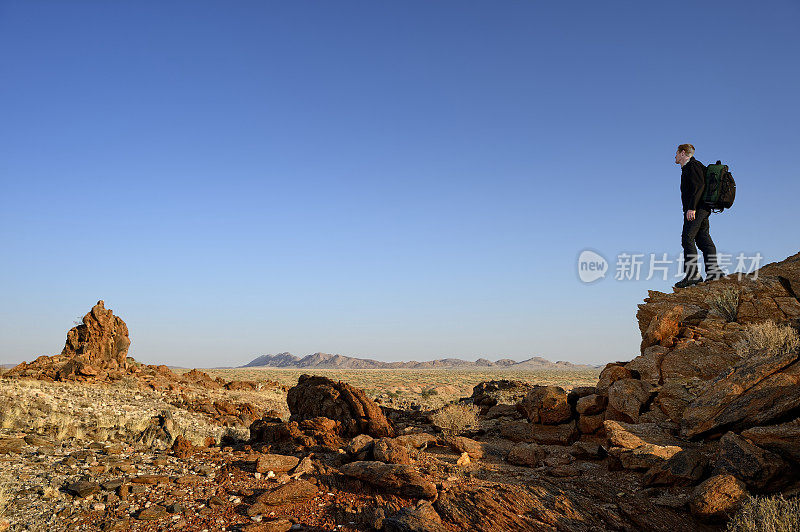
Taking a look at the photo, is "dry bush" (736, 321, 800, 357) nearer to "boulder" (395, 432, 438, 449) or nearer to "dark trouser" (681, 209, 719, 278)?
"dark trouser" (681, 209, 719, 278)

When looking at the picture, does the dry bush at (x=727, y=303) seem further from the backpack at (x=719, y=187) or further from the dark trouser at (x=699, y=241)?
the backpack at (x=719, y=187)

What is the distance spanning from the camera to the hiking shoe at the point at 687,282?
12.9 meters

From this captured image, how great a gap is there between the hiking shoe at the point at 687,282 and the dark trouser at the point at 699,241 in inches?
10.8

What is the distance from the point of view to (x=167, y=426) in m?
11.6

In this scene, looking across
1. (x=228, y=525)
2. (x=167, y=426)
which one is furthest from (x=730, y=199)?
(x=167, y=426)

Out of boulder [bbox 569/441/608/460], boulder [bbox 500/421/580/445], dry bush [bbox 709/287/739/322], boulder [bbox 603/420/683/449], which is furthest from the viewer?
dry bush [bbox 709/287/739/322]

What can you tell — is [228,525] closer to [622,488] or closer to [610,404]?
[622,488]

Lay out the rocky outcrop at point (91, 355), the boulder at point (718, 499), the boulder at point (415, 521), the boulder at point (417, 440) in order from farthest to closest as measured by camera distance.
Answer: the rocky outcrop at point (91, 355) < the boulder at point (417, 440) < the boulder at point (718, 499) < the boulder at point (415, 521)

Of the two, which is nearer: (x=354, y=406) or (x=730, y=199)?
(x=730, y=199)

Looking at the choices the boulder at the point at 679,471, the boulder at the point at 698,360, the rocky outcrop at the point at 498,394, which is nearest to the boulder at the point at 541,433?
the boulder at the point at 698,360

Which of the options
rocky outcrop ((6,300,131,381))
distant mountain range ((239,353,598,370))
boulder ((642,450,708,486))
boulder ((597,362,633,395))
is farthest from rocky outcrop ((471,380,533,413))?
distant mountain range ((239,353,598,370))

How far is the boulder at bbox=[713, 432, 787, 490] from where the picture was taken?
6822 millimetres

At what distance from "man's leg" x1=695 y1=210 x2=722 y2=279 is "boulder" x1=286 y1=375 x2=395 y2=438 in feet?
30.0

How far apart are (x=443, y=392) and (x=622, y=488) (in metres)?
21.4
